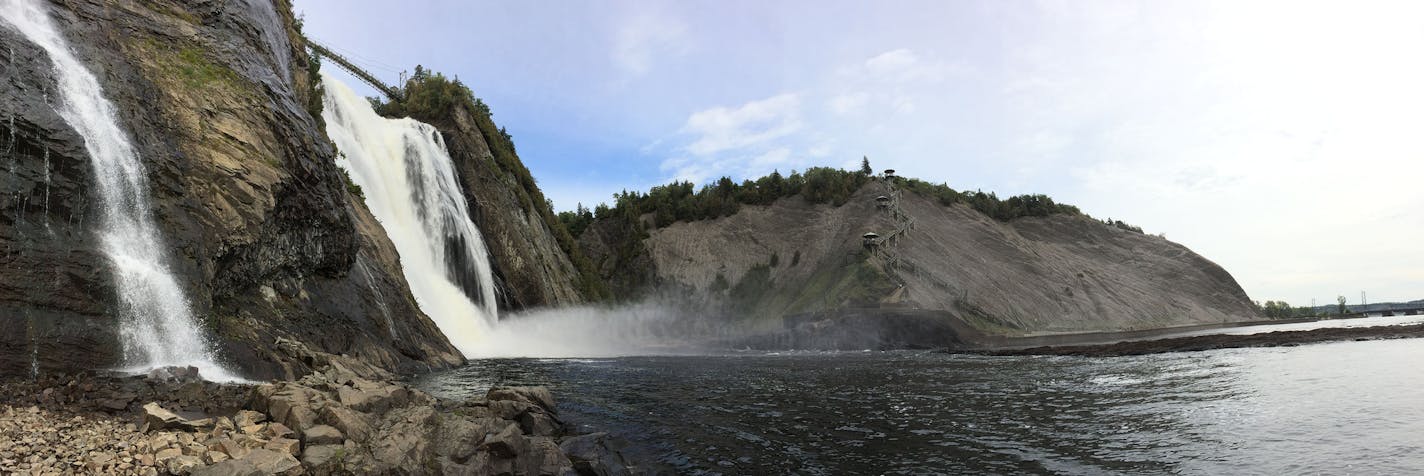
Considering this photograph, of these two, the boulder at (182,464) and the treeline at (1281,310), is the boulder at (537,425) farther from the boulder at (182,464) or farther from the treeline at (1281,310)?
the treeline at (1281,310)

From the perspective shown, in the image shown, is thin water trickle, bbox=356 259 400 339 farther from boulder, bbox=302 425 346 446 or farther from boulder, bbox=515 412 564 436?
boulder, bbox=302 425 346 446

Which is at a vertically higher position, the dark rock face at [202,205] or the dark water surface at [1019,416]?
the dark rock face at [202,205]

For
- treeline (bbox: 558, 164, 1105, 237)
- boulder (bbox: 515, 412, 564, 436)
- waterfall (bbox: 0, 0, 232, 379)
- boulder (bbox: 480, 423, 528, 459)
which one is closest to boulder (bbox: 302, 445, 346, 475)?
boulder (bbox: 480, 423, 528, 459)

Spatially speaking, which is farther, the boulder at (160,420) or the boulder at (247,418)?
the boulder at (247,418)

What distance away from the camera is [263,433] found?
998cm

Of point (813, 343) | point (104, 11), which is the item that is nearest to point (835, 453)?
point (104, 11)

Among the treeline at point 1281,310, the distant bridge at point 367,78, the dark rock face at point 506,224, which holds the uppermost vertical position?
the distant bridge at point 367,78

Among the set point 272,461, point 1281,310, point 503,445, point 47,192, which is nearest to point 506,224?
point 47,192

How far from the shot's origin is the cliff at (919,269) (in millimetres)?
71375

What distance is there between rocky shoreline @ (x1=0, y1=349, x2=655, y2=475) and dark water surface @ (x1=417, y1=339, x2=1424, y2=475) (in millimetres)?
2777

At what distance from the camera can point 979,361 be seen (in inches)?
1389

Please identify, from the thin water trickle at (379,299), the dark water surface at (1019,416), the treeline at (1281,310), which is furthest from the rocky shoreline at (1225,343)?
the treeline at (1281,310)

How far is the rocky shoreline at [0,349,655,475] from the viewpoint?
341 inches

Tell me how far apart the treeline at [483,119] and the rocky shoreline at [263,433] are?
5218cm
